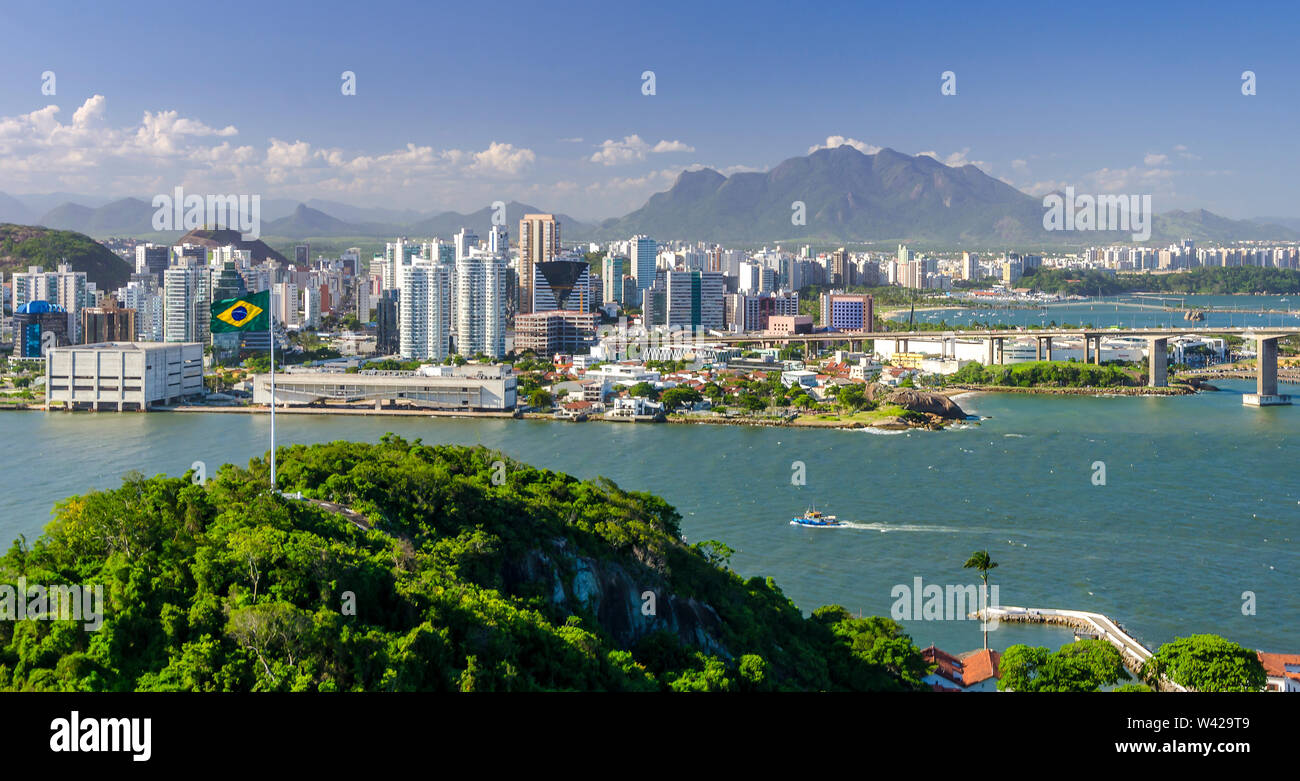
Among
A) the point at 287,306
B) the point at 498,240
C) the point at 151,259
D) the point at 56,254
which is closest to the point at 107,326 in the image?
the point at 287,306

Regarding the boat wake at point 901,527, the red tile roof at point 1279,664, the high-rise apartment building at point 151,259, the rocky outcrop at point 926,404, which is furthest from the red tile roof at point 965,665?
the high-rise apartment building at point 151,259

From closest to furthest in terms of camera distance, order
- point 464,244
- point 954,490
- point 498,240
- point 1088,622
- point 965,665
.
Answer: point 965,665
point 1088,622
point 954,490
point 464,244
point 498,240

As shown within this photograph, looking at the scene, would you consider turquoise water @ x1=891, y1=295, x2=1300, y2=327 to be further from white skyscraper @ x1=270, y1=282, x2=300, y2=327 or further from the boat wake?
the boat wake

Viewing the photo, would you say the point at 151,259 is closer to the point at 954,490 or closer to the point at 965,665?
the point at 954,490

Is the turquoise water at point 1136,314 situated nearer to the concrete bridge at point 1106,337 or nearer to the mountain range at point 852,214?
the concrete bridge at point 1106,337

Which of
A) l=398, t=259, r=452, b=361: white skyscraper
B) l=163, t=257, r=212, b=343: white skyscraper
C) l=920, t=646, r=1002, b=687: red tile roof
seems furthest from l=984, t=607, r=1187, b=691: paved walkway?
l=163, t=257, r=212, b=343: white skyscraper

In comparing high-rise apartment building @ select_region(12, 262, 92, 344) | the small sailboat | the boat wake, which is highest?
high-rise apartment building @ select_region(12, 262, 92, 344)

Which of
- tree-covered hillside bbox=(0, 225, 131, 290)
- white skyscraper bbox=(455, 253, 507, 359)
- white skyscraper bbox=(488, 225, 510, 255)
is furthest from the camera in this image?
white skyscraper bbox=(488, 225, 510, 255)

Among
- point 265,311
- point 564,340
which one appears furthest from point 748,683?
point 564,340
